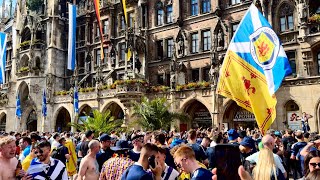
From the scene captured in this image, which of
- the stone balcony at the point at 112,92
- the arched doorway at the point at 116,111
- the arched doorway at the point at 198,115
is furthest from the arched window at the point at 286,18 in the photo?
the arched doorway at the point at 116,111

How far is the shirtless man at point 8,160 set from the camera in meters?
4.44

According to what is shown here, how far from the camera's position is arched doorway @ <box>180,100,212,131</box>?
87.6ft

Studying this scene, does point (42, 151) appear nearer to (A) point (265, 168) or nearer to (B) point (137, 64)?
(A) point (265, 168)

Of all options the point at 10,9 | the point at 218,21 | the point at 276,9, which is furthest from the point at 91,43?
the point at 10,9

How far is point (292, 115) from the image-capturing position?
22234 mm

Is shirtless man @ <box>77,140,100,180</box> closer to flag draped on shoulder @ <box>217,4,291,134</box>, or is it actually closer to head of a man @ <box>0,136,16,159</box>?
head of a man @ <box>0,136,16,159</box>

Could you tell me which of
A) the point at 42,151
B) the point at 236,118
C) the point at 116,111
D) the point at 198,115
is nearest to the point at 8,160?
the point at 42,151

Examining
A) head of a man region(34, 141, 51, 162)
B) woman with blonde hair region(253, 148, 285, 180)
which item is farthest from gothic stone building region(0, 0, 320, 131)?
head of a man region(34, 141, 51, 162)

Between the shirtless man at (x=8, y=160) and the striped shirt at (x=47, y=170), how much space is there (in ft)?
1.55

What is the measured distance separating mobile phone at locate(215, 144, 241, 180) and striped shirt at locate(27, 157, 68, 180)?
131 inches

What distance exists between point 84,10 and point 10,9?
28806 millimetres

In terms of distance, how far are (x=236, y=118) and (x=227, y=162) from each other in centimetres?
2320

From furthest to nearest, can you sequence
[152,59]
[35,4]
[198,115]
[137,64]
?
[35,4]
[152,59]
[137,64]
[198,115]

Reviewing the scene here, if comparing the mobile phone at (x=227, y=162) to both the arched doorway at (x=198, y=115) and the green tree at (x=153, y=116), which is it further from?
the arched doorway at (x=198, y=115)
